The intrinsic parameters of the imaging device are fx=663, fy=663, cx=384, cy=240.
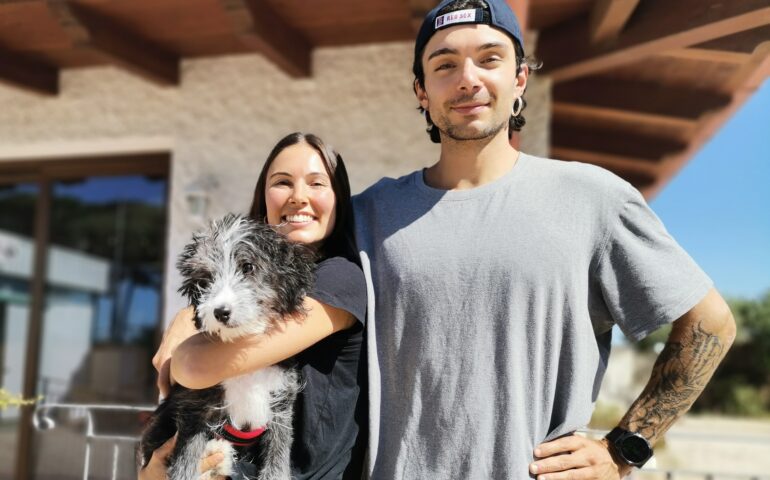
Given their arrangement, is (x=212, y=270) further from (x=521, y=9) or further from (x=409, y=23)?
(x=409, y=23)

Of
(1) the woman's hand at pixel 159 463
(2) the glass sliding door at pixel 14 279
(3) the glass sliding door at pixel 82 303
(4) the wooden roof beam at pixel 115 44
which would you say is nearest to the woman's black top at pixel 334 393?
(1) the woman's hand at pixel 159 463

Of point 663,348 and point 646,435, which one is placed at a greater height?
point 663,348

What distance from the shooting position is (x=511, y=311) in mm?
1642

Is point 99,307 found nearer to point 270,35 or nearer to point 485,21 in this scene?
point 270,35

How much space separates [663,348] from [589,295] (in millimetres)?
274

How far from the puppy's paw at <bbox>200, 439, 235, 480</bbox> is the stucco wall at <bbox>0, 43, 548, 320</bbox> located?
319cm

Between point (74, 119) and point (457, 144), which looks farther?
point (74, 119)

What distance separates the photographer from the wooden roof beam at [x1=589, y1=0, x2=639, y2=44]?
371 centimetres

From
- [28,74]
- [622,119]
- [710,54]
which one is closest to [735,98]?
[622,119]

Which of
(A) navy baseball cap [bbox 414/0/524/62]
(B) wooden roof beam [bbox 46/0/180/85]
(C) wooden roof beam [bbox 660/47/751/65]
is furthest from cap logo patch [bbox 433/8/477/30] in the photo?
(B) wooden roof beam [bbox 46/0/180/85]

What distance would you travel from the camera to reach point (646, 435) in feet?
5.65

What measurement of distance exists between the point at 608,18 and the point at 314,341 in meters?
3.00

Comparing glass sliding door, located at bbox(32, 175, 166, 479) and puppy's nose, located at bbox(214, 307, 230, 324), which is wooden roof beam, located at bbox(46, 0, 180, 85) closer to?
glass sliding door, located at bbox(32, 175, 166, 479)

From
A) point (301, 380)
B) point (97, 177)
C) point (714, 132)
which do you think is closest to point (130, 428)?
point (97, 177)
